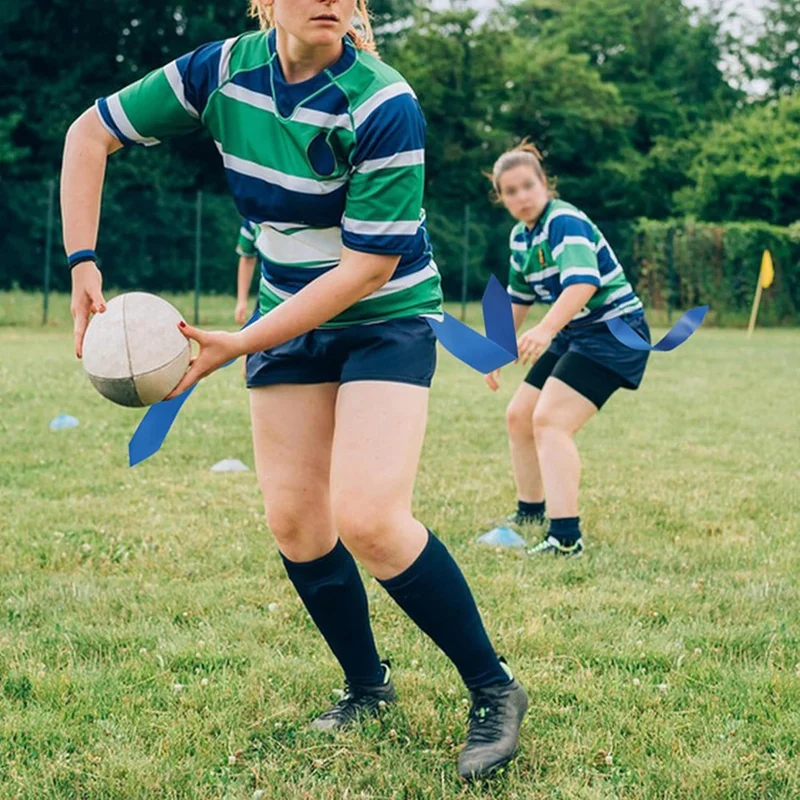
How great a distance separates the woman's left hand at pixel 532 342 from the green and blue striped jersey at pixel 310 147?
1858 millimetres

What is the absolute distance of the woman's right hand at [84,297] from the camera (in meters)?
3.00

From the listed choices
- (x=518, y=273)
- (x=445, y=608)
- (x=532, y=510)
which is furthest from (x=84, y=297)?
(x=532, y=510)

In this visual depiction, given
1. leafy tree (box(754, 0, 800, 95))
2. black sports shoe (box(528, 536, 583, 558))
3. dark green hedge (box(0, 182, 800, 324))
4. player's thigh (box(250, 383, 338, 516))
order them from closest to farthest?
player's thigh (box(250, 383, 338, 516)) → black sports shoe (box(528, 536, 583, 558)) → dark green hedge (box(0, 182, 800, 324)) → leafy tree (box(754, 0, 800, 95))

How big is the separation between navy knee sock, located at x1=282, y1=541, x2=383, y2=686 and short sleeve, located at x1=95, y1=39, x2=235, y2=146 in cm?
132

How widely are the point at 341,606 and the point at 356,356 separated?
2.67 ft

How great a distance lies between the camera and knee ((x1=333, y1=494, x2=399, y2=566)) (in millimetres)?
2949

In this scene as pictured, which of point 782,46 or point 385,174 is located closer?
point 385,174

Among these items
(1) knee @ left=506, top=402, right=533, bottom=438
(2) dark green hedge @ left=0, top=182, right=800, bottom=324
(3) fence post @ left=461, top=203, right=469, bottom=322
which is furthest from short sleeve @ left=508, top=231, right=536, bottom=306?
(3) fence post @ left=461, top=203, right=469, bottom=322

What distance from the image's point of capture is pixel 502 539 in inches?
223

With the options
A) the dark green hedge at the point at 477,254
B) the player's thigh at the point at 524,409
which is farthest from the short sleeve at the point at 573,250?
the dark green hedge at the point at 477,254

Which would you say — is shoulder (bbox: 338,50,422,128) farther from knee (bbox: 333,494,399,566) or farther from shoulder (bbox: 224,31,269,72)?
knee (bbox: 333,494,399,566)

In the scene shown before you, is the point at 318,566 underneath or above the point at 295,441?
underneath

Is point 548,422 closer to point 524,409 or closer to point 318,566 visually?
point 524,409

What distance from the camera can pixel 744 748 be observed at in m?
3.25
